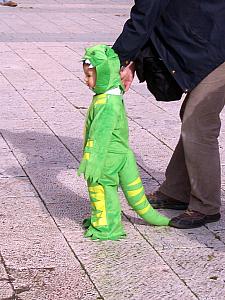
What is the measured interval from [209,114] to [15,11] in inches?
396

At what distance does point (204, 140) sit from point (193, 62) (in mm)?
455

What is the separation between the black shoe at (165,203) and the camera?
5.23 metres

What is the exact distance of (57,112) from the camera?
24.9 ft

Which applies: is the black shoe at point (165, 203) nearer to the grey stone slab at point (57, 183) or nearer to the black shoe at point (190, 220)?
the black shoe at point (190, 220)

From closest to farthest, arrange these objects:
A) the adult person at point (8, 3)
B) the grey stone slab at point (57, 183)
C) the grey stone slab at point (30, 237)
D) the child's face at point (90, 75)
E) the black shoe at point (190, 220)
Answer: the grey stone slab at point (30, 237) → the child's face at point (90, 75) → the black shoe at point (190, 220) → the grey stone slab at point (57, 183) → the adult person at point (8, 3)

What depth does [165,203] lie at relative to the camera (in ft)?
17.2

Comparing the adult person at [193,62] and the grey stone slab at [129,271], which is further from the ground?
the adult person at [193,62]


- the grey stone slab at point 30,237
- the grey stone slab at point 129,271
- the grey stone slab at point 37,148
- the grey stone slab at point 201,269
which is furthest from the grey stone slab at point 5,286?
the grey stone slab at point 37,148

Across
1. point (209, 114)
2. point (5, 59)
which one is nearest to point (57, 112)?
point (5, 59)

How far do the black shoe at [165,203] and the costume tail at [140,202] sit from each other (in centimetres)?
39

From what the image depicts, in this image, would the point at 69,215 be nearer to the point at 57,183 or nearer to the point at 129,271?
the point at 57,183

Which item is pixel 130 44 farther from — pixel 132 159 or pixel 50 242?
pixel 50 242

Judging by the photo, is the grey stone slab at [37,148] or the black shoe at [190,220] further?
the grey stone slab at [37,148]

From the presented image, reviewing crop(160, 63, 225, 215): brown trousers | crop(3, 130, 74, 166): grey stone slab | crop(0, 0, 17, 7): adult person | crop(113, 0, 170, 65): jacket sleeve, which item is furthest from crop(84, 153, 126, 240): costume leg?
crop(0, 0, 17, 7): adult person
